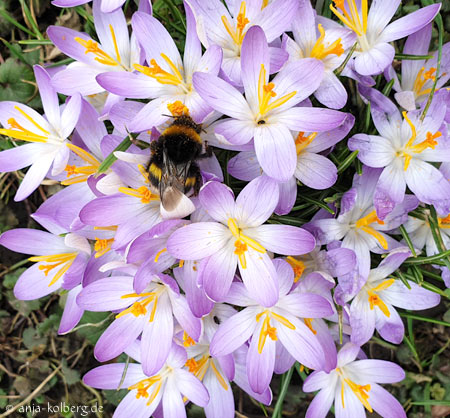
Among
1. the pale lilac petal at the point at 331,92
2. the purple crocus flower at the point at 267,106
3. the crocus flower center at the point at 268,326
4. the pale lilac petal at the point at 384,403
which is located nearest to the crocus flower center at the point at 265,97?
the purple crocus flower at the point at 267,106

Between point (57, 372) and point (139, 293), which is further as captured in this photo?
point (57, 372)

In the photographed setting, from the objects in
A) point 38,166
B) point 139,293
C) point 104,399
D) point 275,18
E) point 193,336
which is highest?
point 275,18

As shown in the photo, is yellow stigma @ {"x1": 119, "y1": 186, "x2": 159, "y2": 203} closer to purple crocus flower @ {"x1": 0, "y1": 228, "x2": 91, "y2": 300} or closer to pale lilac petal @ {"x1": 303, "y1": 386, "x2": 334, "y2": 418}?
purple crocus flower @ {"x1": 0, "y1": 228, "x2": 91, "y2": 300}

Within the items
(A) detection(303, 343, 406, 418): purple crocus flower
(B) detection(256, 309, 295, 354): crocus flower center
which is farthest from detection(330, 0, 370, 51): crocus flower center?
(A) detection(303, 343, 406, 418): purple crocus flower

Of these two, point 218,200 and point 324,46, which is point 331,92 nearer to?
point 324,46

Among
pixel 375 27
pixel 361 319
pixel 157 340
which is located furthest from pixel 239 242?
pixel 375 27

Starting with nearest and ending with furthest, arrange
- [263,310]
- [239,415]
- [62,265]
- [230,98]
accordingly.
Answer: [230,98] → [263,310] → [62,265] → [239,415]

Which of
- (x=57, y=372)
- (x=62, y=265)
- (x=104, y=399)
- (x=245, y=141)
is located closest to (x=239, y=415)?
(x=104, y=399)

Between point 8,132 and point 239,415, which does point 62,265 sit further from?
point 239,415
